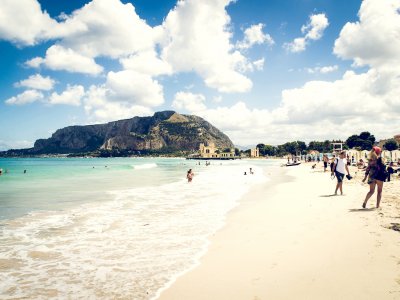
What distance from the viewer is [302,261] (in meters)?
5.74

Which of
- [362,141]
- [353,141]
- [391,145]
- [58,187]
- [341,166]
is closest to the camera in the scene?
[341,166]

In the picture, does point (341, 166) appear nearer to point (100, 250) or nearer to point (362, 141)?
point (100, 250)

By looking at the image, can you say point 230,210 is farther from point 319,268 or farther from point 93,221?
point 319,268

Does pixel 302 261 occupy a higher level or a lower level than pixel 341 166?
lower

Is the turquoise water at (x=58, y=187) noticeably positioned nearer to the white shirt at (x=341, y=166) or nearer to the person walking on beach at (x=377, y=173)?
the white shirt at (x=341, y=166)

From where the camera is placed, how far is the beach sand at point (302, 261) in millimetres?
4523

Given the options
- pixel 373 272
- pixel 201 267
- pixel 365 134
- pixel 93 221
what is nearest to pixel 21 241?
pixel 93 221

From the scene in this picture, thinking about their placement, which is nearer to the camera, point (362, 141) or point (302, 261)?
point (302, 261)

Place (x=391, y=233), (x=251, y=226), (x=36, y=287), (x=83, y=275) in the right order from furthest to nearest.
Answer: (x=251, y=226), (x=391, y=233), (x=83, y=275), (x=36, y=287)

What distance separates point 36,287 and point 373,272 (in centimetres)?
625

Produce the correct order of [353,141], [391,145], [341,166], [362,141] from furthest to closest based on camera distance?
[353,141], [362,141], [391,145], [341,166]

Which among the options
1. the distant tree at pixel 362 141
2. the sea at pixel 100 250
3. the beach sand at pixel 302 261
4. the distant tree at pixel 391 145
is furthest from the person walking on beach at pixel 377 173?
the distant tree at pixel 362 141

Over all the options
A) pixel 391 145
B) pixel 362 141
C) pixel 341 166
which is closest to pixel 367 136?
pixel 362 141

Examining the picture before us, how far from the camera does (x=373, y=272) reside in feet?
16.2
